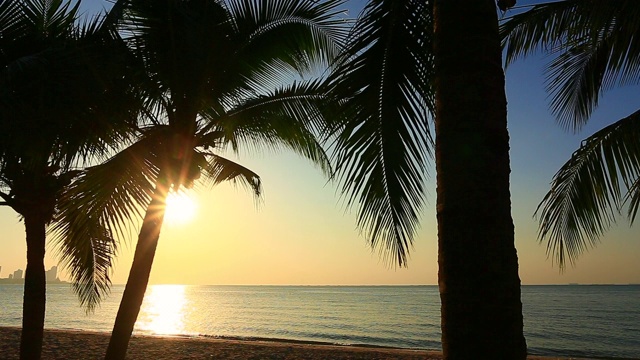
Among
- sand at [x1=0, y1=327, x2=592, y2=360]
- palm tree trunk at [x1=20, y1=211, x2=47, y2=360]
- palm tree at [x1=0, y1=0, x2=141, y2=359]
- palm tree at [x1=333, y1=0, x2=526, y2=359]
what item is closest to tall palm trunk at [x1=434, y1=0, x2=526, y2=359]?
palm tree at [x1=333, y1=0, x2=526, y2=359]

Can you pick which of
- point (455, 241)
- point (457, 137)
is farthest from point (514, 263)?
point (457, 137)

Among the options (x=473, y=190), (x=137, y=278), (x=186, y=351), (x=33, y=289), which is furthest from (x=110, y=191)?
(x=186, y=351)

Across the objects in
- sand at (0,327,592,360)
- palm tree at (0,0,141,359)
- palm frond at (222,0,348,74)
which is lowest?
sand at (0,327,592,360)

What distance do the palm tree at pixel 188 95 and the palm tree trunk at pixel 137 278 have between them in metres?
0.01

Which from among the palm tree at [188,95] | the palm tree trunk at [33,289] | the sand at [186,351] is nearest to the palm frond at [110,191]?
the palm tree at [188,95]

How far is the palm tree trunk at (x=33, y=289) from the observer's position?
7.75 m

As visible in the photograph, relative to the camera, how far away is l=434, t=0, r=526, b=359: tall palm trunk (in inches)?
76.3

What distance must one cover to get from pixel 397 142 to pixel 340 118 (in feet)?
1.59

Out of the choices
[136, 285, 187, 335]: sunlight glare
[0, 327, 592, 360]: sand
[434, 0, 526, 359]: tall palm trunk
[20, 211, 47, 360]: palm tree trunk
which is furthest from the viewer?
[136, 285, 187, 335]: sunlight glare

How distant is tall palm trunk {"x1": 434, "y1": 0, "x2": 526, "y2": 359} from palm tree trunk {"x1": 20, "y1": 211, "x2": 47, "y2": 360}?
742cm

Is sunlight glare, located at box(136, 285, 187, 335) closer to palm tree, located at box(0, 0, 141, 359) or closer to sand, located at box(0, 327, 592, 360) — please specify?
sand, located at box(0, 327, 592, 360)

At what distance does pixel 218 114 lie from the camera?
7.21 m

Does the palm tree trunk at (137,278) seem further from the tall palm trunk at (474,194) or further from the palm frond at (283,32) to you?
the tall palm trunk at (474,194)

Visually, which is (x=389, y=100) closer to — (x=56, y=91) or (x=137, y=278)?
(x=56, y=91)
